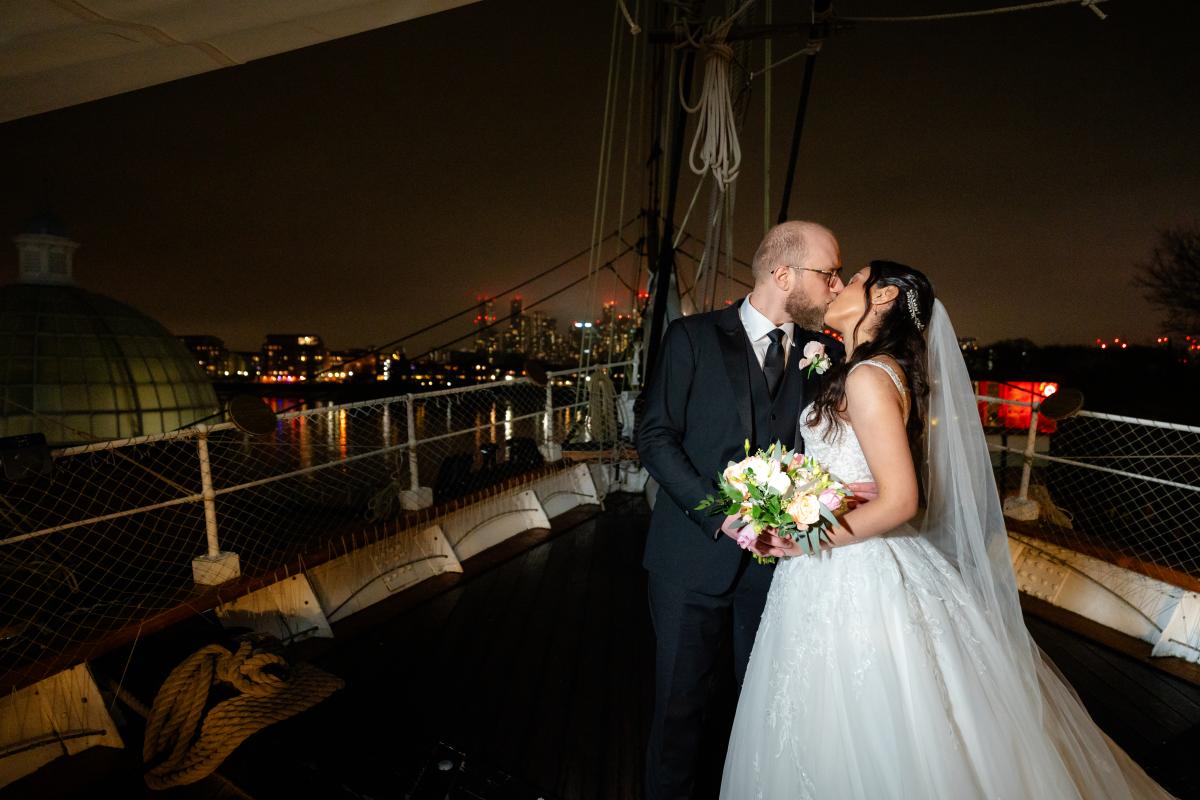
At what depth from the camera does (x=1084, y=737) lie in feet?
4.80

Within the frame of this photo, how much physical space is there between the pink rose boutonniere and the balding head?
0.24m

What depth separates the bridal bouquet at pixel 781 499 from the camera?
1266 mm

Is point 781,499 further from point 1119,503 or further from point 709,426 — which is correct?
point 1119,503

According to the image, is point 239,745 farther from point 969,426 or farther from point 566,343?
point 566,343

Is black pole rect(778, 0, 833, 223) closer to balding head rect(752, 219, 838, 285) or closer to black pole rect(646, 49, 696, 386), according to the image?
black pole rect(646, 49, 696, 386)

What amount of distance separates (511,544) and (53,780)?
2490 mm

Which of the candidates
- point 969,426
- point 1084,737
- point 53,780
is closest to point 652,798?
point 1084,737

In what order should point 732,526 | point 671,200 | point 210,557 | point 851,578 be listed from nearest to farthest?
point 732,526
point 851,578
point 210,557
point 671,200

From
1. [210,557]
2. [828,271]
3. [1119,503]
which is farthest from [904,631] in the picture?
[1119,503]

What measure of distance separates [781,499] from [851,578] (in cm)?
41

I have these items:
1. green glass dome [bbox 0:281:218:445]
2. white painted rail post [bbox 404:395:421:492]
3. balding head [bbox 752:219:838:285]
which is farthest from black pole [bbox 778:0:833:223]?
green glass dome [bbox 0:281:218:445]

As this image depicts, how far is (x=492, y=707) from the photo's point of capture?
89.3 inches

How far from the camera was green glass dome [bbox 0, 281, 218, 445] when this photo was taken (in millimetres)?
19078

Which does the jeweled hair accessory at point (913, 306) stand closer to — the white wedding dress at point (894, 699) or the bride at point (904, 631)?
the bride at point (904, 631)
